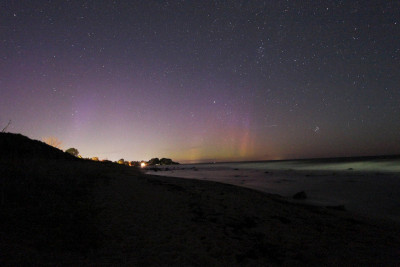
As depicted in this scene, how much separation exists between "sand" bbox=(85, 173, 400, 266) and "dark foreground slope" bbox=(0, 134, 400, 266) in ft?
0.09

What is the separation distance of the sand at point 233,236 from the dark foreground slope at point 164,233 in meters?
0.03

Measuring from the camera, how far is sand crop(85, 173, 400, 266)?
17.1 ft

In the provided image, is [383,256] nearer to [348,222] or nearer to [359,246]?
[359,246]

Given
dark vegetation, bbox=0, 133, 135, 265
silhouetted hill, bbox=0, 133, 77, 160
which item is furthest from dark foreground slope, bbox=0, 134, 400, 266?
silhouetted hill, bbox=0, 133, 77, 160

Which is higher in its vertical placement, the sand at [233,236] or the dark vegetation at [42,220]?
the dark vegetation at [42,220]

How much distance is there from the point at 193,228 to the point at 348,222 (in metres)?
6.98

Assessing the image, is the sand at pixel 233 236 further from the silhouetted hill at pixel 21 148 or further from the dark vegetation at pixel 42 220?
the silhouetted hill at pixel 21 148

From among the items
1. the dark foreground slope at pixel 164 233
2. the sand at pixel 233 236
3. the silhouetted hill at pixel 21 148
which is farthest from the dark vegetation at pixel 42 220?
the silhouetted hill at pixel 21 148

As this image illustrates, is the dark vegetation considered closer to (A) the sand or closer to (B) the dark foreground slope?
(B) the dark foreground slope

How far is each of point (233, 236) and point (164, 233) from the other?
2315 millimetres

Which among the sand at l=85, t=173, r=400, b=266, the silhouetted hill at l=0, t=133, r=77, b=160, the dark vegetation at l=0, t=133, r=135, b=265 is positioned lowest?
the sand at l=85, t=173, r=400, b=266

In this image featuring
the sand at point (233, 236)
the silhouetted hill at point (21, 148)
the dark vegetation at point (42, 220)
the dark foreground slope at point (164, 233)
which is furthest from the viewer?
the silhouetted hill at point (21, 148)

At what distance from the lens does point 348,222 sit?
8711 millimetres

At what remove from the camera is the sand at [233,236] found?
5207 mm
